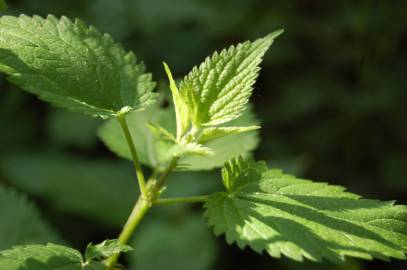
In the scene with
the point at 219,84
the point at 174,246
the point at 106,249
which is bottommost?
the point at 174,246

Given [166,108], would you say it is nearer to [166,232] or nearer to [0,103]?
[166,232]

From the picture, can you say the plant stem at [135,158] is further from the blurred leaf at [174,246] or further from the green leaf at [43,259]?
the blurred leaf at [174,246]

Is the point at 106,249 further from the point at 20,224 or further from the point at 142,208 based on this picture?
the point at 20,224

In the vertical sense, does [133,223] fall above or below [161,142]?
below

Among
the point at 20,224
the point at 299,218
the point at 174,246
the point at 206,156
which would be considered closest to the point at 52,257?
the point at 206,156

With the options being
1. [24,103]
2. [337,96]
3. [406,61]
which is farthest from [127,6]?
[406,61]

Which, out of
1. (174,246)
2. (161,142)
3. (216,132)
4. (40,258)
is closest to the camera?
(40,258)
